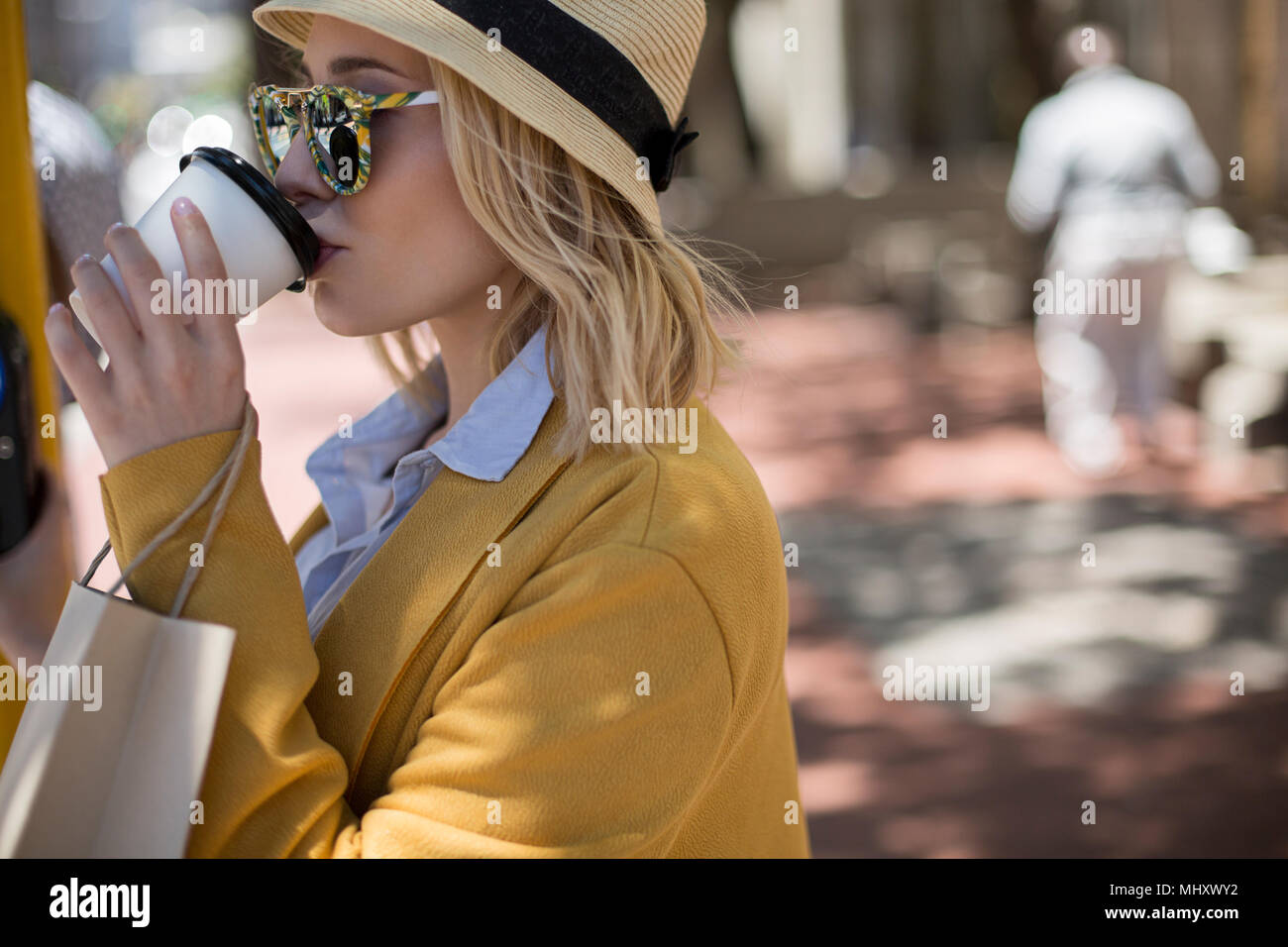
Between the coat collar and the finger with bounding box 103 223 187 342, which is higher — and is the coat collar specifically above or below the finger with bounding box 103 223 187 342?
below

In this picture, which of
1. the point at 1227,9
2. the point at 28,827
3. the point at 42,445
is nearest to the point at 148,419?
the point at 28,827

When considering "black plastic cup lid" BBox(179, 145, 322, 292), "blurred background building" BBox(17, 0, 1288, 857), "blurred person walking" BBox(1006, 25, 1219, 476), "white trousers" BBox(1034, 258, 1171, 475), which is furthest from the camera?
"white trousers" BBox(1034, 258, 1171, 475)

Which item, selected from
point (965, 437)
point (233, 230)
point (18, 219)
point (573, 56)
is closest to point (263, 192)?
point (233, 230)

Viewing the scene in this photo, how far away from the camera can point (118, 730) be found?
129 cm

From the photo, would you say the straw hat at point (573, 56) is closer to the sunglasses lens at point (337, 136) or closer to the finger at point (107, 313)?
the sunglasses lens at point (337, 136)

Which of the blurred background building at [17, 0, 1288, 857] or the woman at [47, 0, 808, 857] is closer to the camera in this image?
the woman at [47, 0, 808, 857]

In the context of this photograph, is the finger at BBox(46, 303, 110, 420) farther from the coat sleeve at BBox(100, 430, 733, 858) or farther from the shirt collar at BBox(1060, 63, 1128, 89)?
the shirt collar at BBox(1060, 63, 1128, 89)

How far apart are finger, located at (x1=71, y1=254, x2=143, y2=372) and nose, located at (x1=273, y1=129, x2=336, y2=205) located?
11.5 inches

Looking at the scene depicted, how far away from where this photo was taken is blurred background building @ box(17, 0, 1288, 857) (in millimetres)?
4371

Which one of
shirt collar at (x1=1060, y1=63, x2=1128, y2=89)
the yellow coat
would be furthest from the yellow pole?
shirt collar at (x1=1060, y1=63, x2=1128, y2=89)

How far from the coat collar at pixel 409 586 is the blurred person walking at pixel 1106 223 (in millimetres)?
6509

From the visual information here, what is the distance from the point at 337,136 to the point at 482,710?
707 millimetres

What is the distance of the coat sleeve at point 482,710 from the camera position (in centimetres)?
128
